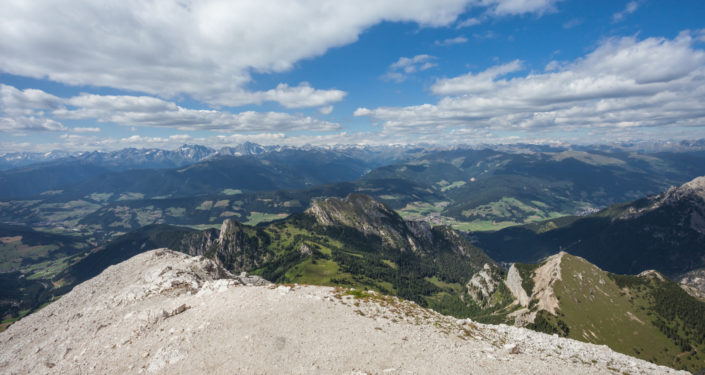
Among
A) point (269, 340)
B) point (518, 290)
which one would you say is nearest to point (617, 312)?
point (518, 290)

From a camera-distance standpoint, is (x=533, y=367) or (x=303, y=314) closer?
(x=533, y=367)

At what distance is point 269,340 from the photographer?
1141 inches

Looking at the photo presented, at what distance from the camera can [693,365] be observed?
120m

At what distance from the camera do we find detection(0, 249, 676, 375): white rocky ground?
2648 cm

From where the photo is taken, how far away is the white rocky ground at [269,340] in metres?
26.5

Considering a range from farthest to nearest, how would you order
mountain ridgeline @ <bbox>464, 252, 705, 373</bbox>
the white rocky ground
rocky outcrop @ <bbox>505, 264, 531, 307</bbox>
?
rocky outcrop @ <bbox>505, 264, 531, 307</bbox> → mountain ridgeline @ <bbox>464, 252, 705, 373</bbox> → the white rocky ground

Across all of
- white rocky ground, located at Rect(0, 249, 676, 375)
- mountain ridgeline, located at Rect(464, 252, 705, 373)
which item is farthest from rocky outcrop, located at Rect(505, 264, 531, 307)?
white rocky ground, located at Rect(0, 249, 676, 375)

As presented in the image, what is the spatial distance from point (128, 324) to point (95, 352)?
4.49m

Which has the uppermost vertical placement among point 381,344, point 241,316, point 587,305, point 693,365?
point 241,316

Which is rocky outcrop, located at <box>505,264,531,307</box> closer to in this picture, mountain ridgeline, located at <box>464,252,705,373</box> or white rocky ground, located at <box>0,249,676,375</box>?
mountain ridgeline, located at <box>464,252,705,373</box>

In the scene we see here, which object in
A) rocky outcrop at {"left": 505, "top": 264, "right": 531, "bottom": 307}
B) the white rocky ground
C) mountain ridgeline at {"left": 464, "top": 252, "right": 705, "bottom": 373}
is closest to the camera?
the white rocky ground

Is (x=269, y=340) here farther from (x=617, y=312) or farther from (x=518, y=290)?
(x=518, y=290)

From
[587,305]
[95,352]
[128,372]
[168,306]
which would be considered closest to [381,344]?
[128,372]

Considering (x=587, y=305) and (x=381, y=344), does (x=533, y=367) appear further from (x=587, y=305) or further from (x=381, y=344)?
(x=587, y=305)
